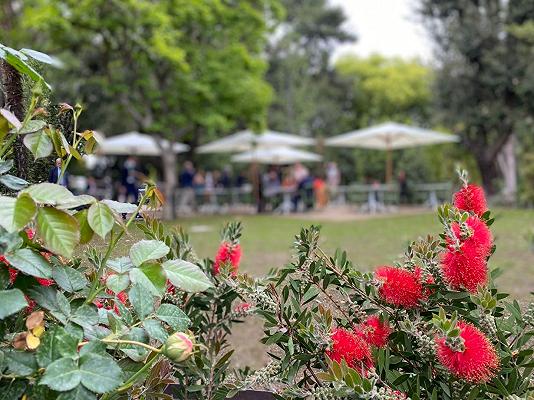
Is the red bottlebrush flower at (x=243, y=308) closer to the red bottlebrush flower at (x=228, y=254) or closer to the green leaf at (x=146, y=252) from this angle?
the red bottlebrush flower at (x=228, y=254)

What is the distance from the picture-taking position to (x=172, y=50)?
14594mm

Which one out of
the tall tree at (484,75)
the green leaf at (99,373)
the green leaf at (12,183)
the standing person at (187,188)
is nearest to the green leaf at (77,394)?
the green leaf at (99,373)

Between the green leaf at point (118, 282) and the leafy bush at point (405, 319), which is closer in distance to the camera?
the green leaf at point (118, 282)

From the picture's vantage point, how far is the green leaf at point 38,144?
40.1 inches

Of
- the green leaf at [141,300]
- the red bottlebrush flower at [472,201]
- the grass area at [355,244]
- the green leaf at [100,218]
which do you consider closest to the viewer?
the green leaf at [100,218]

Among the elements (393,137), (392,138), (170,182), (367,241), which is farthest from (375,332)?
(392,138)

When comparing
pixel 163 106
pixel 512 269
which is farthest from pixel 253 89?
pixel 512 269

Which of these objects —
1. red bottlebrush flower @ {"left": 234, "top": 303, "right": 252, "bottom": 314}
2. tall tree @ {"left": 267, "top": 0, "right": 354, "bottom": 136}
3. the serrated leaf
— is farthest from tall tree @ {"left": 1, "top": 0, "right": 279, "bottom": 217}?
the serrated leaf

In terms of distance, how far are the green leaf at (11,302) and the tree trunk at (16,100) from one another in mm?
439

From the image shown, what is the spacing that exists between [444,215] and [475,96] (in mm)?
19858

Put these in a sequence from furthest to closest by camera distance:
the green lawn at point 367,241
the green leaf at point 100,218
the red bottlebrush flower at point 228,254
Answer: the green lawn at point 367,241 < the red bottlebrush flower at point 228,254 < the green leaf at point 100,218

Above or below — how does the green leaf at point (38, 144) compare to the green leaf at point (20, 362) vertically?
above

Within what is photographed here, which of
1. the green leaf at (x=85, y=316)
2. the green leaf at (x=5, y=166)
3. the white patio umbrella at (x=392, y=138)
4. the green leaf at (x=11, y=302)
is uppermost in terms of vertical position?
the white patio umbrella at (x=392, y=138)

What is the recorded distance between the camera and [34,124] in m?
1.02
